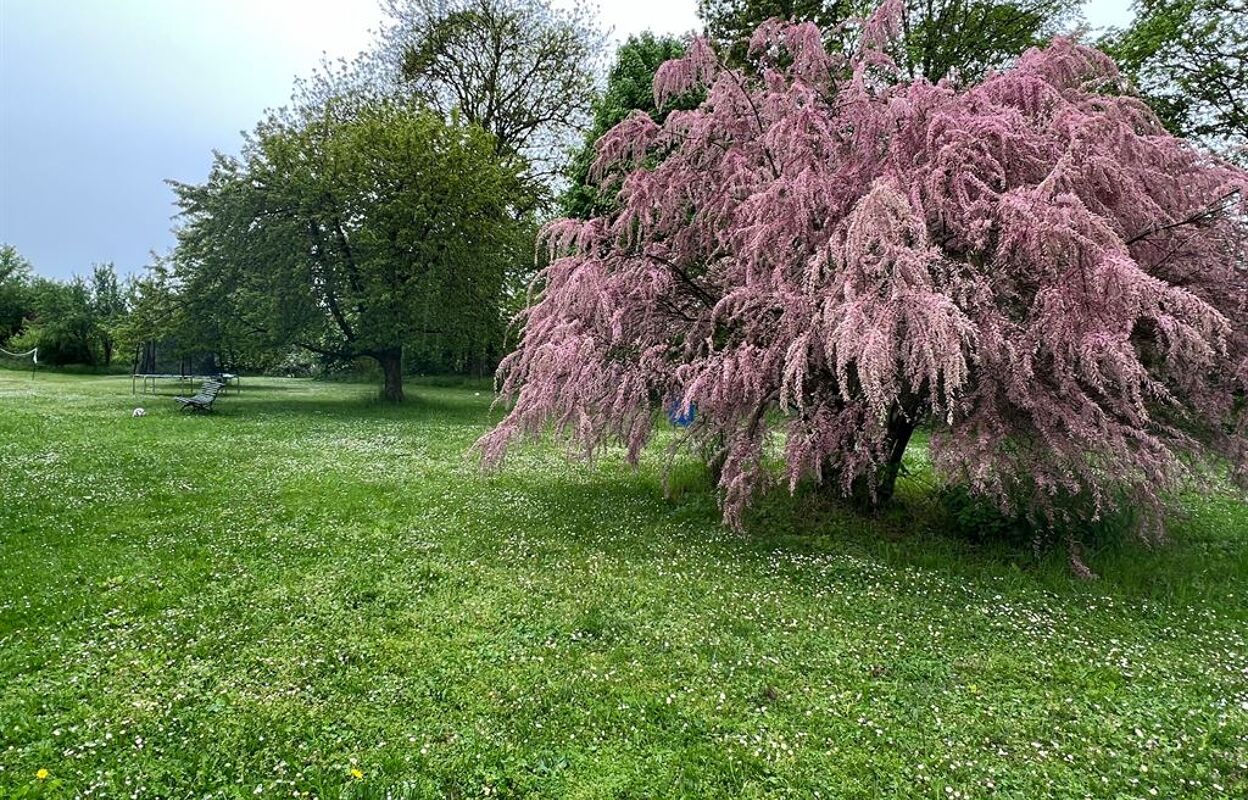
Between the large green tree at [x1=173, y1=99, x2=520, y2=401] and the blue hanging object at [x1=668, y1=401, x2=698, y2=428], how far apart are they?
947 cm

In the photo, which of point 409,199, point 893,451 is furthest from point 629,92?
point 893,451

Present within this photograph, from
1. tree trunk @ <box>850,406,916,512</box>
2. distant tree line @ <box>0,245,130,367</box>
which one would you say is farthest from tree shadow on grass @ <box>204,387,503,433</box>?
distant tree line @ <box>0,245,130,367</box>

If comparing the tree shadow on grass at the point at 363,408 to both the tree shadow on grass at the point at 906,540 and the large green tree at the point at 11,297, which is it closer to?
the tree shadow on grass at the point at 906,540

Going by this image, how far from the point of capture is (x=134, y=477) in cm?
649

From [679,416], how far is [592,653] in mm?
2326

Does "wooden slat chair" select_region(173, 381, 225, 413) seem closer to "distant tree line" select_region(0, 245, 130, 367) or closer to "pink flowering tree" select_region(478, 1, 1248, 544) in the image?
"pink flowering tree" select_region(478, 1, 1248, 544)

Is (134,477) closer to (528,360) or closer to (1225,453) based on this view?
(528,360)

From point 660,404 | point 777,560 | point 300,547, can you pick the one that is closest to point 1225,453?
point 777,560

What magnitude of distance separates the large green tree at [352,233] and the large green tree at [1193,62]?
13506 mm

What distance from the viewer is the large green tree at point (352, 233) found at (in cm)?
1323

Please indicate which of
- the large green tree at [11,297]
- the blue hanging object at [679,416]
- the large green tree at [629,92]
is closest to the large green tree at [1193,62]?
the large green tree at [629,92]

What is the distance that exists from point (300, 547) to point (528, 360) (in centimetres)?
231

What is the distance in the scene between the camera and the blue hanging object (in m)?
5.04

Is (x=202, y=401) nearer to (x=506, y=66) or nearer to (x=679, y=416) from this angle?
(x=679, y=416)
